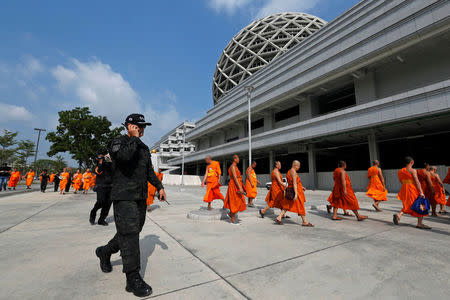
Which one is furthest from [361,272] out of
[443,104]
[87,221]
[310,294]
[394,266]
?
[443,104]

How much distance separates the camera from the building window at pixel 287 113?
24328 mm

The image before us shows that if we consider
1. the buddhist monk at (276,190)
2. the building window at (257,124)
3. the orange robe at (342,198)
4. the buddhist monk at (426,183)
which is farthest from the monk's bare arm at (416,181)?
the building window at (257,124)

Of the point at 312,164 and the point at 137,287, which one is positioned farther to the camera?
the point at 312,164

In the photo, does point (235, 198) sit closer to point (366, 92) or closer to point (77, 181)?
point (77, 181)

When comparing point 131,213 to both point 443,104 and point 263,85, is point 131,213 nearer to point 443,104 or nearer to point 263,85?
point 443,104

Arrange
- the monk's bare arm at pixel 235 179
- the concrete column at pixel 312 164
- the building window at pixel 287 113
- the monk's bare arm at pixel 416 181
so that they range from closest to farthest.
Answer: the monk's bare arm at pixel 416 181 → the monk's bare arm at pixel 235 179 → the concrete column at pixel 312 164 → the building window at pixel 287 113

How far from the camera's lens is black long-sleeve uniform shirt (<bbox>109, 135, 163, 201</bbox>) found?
221 cm

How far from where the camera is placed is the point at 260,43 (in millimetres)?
47250

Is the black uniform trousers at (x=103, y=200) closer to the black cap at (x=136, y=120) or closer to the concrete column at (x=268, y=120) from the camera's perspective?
the black cap at (x=136, y=120)

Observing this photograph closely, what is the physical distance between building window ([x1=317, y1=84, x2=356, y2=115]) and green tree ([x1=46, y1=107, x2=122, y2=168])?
101 feet

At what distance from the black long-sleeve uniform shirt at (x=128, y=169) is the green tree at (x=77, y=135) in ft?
112

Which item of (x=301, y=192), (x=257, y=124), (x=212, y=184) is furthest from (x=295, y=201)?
(x=257, y=124)

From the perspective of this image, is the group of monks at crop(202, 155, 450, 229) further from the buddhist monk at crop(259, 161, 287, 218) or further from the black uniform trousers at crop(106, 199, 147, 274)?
the black uniform trousers at crop(106, 199, 147, 274)

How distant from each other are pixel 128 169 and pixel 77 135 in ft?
122
